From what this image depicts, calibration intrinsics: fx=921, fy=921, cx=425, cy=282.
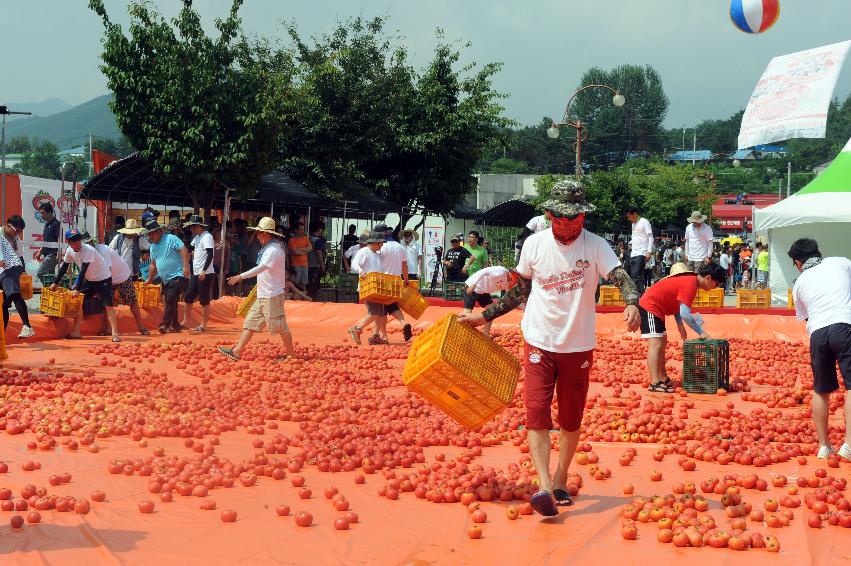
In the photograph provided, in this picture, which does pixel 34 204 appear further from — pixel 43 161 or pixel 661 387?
pixel 43 161

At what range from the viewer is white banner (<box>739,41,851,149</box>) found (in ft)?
72.2

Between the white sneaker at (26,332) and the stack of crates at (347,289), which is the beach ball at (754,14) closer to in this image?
the stack of crates at (347,289)

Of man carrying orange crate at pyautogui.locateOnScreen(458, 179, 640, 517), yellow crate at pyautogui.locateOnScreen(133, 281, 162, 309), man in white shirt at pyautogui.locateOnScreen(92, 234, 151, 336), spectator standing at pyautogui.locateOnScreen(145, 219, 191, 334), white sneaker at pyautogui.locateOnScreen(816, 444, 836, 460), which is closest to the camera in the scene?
man carrying orange crate at pyautogui.locateOnScreen(458, 179, 640, 517)

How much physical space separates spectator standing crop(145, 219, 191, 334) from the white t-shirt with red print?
1034cm

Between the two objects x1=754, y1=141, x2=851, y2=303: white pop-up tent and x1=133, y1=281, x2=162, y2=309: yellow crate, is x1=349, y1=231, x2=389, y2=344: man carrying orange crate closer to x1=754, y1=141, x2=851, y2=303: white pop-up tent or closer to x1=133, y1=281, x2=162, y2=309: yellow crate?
x1=133, y1=281, x2=162, y2=309: yellow crate

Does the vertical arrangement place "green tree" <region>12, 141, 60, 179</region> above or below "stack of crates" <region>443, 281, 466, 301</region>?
above

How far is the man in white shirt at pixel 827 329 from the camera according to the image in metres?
6.93

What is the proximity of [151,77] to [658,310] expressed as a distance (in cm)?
1366

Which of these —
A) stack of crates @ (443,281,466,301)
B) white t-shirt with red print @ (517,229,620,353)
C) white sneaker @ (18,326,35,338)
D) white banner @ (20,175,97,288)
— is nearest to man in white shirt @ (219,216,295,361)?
white sneaker @ (18,326,35,338)

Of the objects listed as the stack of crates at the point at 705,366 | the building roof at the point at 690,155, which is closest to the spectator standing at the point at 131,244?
the stack of crates at the point at 705,366

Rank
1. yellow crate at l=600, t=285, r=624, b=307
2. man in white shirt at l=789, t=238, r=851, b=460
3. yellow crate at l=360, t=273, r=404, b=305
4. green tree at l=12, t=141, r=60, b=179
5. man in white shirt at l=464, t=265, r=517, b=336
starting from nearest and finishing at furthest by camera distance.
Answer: man in white shirt at l=464, t=265, r=517, b=336, man in white shirt at l=789, t=238, r=851, b=460, yellow crate at l=360, t=273, r=404, b=305, yellow crate at l=600, t=285, r=624, b=307, green tree at l=12, t=141, r=60, b=179

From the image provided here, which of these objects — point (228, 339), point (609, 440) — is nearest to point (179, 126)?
point (228, 339)

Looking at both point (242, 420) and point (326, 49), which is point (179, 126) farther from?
point (242, 420)

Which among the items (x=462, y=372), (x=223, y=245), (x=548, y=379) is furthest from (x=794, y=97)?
(x=462, y=372)
